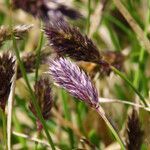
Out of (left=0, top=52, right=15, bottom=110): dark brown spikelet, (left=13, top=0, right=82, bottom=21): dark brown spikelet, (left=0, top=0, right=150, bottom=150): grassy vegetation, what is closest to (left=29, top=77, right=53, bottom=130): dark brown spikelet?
(left=0, top=0, right=150, bottom=150): grassy vegetation

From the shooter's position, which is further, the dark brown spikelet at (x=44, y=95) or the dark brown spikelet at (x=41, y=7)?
the dark brown spikelet at (x=41, y=7)

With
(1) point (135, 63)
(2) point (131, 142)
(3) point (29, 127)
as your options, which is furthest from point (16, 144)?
(2) point (131, 142)

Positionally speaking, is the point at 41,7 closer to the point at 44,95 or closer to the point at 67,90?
the point at 44,95

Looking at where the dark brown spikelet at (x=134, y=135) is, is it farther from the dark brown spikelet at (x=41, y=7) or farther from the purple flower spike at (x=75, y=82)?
the dark brown spikelet at (x=41, y=7)

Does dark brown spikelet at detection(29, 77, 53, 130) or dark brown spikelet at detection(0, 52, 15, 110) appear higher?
dark brown spikelet at detection(0, 52, 15, 110)

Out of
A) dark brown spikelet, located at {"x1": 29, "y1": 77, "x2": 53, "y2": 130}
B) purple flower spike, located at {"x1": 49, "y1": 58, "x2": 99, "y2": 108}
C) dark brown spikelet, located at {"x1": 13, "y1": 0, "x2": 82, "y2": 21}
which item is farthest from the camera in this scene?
dark brown spikelet, located at {"x1": 13, "y1": 0, "x2": 82, "y2": 21}

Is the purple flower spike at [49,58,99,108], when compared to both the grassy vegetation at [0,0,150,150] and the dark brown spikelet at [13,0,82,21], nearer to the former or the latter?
the grassy vegetation at [0,0,150,150]

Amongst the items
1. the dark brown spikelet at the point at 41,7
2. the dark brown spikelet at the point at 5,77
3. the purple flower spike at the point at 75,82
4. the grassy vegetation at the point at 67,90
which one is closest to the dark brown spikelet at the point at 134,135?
the grassy vegetation at the point at 67,90
